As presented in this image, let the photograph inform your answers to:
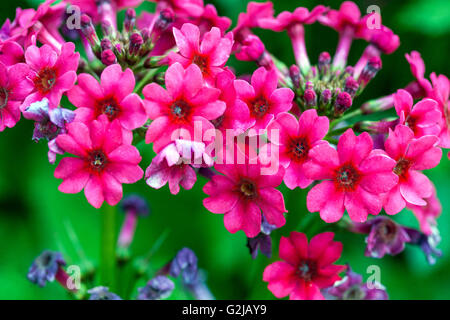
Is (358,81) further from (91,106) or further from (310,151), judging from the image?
(91,106)

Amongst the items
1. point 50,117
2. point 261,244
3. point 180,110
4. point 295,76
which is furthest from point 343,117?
point 50,117

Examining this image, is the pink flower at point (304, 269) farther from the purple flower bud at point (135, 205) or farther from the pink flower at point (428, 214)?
the purple flower bud at point (135, 205)

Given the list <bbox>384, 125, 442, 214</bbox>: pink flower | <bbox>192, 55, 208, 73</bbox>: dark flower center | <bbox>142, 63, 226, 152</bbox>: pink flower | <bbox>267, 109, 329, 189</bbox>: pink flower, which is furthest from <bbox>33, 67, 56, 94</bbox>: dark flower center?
<bbox>384, 125, 442, 214</bbox>: pink flower

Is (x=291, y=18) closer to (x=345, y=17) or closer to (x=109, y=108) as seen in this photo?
(x=345, y=17)

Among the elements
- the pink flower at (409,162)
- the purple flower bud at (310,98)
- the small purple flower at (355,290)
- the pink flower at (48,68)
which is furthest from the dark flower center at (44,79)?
the small purple flower at (355,290)

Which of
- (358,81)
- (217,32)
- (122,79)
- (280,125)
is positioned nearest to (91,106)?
(122,79)
